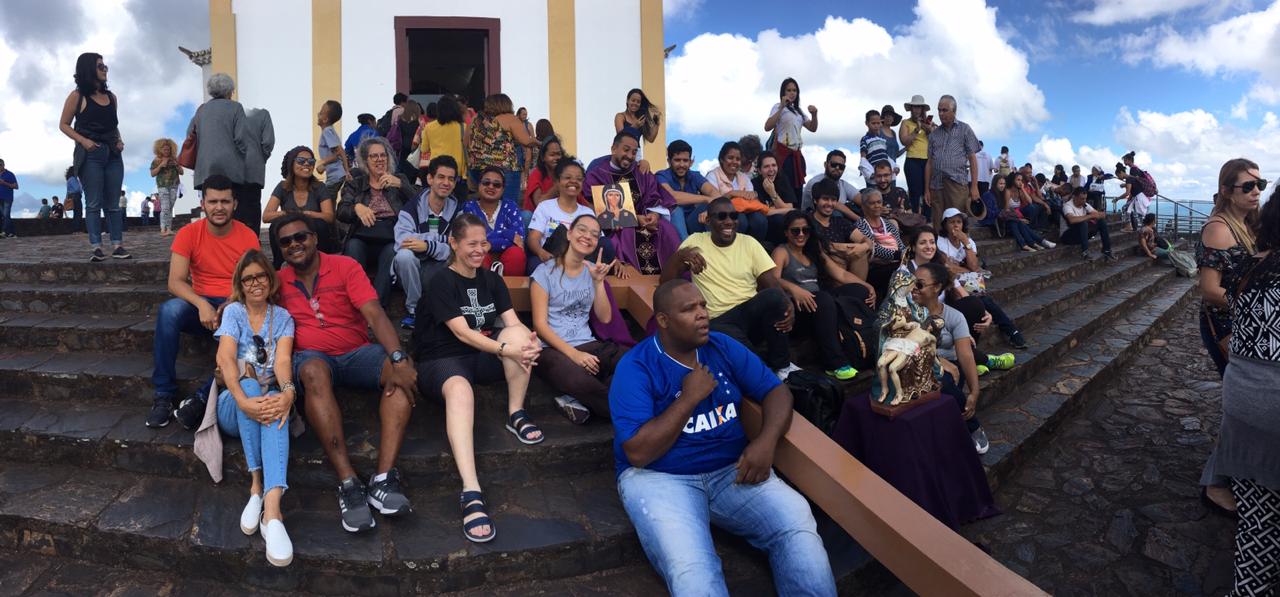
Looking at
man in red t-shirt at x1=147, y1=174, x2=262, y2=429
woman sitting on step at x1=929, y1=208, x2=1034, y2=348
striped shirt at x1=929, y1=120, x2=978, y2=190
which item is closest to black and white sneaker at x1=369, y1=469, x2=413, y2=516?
man in red t-shirt at x1=147, y1=174, x2=262, y2=429

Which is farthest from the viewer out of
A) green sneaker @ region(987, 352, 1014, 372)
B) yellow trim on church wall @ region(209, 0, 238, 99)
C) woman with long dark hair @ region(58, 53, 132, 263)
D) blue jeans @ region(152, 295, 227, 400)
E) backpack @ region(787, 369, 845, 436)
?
yellow trim on church wall @ region(209, 0, 238, 99)

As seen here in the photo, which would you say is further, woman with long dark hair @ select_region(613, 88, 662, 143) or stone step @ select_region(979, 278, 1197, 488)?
woman with long dark hair @ select_region(613, 88, 662, 143)

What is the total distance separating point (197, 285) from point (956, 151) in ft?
27.4

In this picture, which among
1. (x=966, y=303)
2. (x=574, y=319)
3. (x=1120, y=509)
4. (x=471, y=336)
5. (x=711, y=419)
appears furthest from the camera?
(x=966, y=303)

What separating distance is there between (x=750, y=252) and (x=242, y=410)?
307cm

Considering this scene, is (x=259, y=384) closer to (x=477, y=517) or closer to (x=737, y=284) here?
(x=477, y=517)

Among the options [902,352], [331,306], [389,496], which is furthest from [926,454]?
[331,306]

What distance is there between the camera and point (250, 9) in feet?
34.0

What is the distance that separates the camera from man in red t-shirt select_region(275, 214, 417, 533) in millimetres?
3248

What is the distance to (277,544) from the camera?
2.85 m

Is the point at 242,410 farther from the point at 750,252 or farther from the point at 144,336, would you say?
the point at 750,252

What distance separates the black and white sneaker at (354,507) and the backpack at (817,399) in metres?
1.98

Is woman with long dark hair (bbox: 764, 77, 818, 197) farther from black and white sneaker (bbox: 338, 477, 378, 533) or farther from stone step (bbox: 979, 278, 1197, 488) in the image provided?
black and white sneaker (bbox: 338, 477, 378, 533)

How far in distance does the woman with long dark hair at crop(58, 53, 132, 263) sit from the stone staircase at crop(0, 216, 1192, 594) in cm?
113
